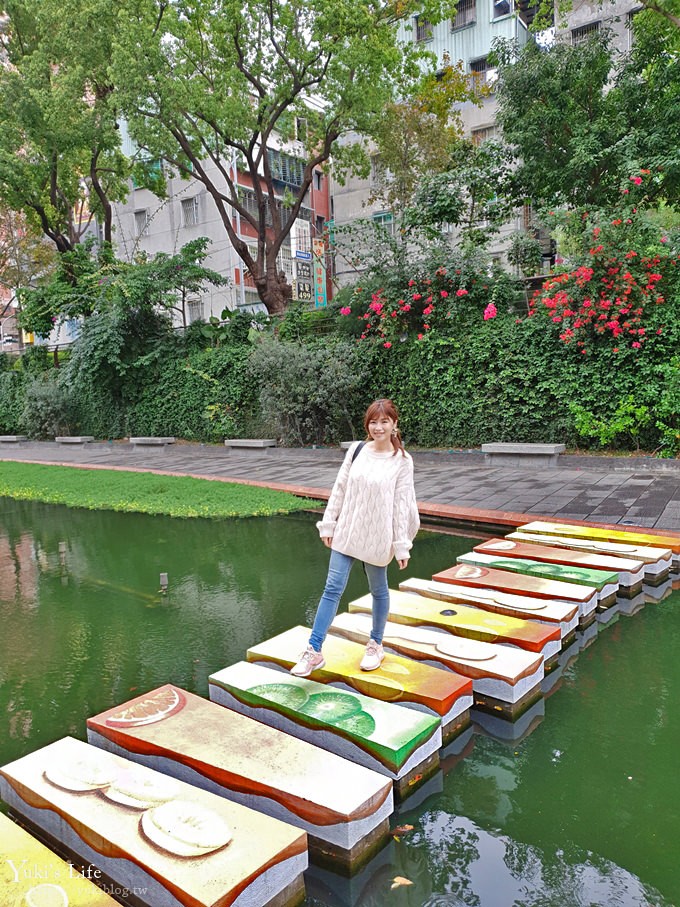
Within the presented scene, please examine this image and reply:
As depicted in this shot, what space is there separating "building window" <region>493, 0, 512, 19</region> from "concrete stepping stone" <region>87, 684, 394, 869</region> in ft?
89.8

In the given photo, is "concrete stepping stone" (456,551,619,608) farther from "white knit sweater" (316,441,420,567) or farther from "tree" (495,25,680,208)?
"tree" (495,25,680,208)

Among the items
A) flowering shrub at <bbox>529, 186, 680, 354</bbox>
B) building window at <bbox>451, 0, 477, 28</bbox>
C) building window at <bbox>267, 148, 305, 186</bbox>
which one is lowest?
flowering shrub at <bbox>529, 186, 680, 354</bbox>

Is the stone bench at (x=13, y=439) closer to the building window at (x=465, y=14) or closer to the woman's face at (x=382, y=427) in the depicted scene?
the woman's face at (x=382, y=427)

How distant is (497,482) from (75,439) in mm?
13524

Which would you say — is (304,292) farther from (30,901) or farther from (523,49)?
(30,901)

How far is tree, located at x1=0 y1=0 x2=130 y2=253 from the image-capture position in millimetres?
15312

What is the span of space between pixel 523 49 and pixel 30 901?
15242 millimetres

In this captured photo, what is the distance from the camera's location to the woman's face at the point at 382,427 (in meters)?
3.19

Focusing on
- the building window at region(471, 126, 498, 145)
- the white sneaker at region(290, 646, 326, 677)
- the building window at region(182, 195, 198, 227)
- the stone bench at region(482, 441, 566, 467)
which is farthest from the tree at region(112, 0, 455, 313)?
the white sneaker at region(290, 646, 326, 677)

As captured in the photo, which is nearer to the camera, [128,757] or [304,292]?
[128,757]

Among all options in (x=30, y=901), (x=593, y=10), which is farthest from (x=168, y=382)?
(x=593, y=10)

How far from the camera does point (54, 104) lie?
1581cm

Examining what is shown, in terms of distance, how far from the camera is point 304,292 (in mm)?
20047

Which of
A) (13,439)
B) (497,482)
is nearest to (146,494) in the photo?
(497,482)
